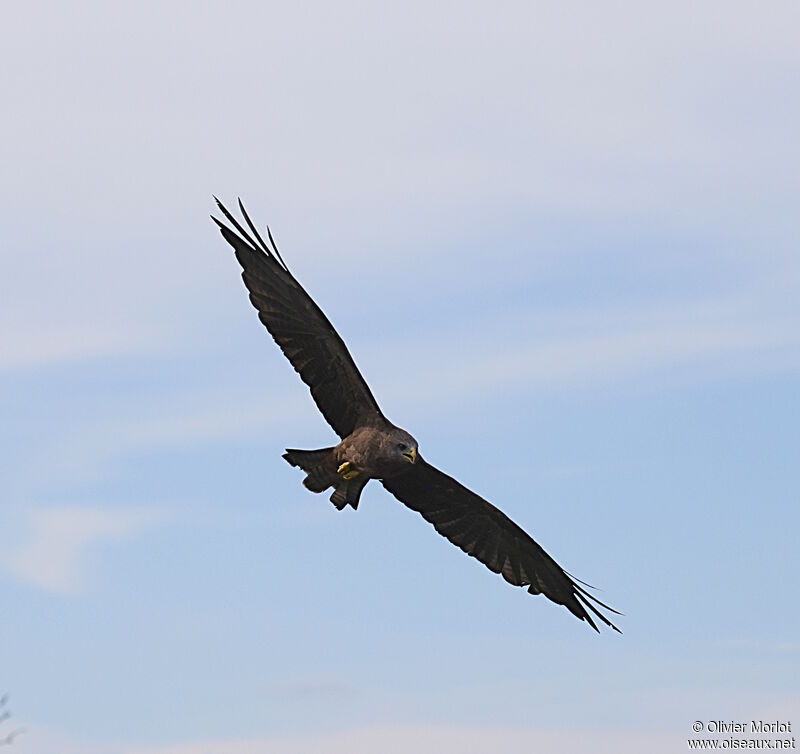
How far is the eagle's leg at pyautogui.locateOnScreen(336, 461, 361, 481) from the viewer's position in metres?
18.3

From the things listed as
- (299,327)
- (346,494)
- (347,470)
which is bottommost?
(346,494)

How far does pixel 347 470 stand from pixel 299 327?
1.79 m

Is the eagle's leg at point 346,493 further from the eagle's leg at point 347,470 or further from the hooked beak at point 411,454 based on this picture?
the hooked beak at point 411,454

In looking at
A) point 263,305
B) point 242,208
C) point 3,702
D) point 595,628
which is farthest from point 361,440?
point 3,702

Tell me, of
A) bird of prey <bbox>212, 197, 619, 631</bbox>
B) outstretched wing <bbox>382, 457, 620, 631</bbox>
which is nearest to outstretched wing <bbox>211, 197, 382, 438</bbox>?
bird of prey <bbox>212, 197, 619, 631</bbox>

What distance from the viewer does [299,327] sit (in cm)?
1830

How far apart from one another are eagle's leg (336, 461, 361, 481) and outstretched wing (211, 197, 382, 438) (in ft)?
1.41

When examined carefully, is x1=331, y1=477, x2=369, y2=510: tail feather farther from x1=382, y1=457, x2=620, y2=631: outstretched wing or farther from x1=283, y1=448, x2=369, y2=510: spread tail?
x1=382, y1=457, x2=620, y2=631: outstretched wing

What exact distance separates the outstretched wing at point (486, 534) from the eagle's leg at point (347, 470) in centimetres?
168

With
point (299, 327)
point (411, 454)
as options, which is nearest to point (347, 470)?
point (411, 454)

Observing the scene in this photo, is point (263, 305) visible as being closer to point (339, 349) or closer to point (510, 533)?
point (339, 349)

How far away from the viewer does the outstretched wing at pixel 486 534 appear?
66.2 feet

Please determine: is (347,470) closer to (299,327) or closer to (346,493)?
(346,493)

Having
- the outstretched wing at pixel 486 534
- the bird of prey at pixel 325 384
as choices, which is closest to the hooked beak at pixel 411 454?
the bird of prey at pixel 325 384
